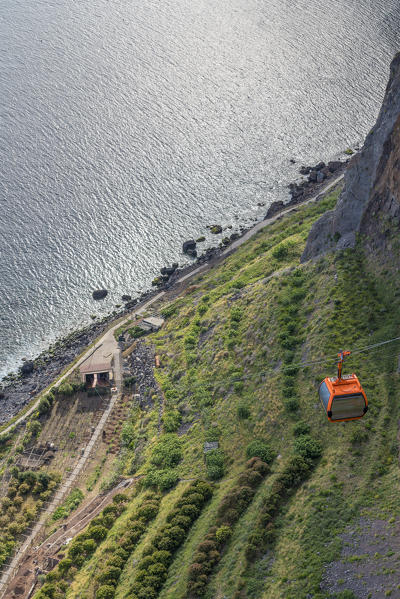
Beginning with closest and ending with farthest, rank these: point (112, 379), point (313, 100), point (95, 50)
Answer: point (112, 379)
point (313, 100)
point (95, 50)

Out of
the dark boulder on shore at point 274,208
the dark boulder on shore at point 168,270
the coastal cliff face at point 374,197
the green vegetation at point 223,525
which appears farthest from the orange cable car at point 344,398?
the dark boulder on shore at point 274,208

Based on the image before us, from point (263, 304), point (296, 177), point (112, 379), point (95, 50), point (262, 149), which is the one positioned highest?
point (95, 50)

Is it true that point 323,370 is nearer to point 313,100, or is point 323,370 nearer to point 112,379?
point 112,379

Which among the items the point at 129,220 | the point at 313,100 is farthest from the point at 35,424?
the point at 313,100

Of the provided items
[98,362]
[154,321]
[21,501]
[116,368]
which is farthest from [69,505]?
[154,321]

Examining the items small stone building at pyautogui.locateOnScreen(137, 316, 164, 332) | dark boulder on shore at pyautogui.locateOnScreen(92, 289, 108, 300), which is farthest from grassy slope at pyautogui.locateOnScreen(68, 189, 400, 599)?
dark boulder on shore at pyautogui.locateOnScreen(92, 289, 108, 300)

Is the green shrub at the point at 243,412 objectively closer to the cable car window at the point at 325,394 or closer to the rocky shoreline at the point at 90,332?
the cable car window at the point at 325,394
